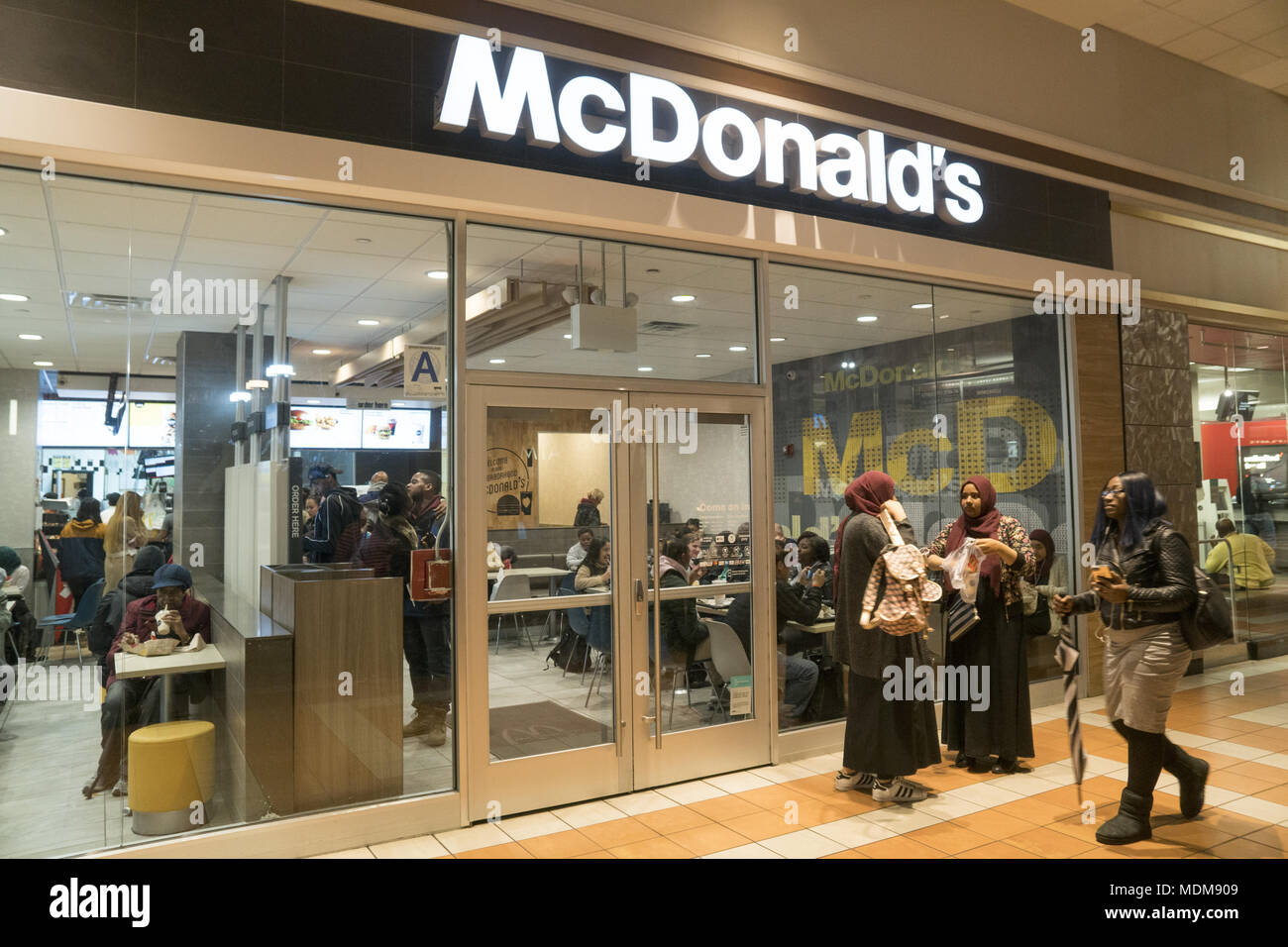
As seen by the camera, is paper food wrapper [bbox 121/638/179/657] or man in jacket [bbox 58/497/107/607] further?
paper food wrapper [bbox 121/638/179/657]

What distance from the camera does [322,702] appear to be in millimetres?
4051

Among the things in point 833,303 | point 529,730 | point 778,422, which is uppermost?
point 833,303

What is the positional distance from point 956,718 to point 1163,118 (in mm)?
5688

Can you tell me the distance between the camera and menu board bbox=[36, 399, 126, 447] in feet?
12.0

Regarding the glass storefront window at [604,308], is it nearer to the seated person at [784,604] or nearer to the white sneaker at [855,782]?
the seated person at [784,604]

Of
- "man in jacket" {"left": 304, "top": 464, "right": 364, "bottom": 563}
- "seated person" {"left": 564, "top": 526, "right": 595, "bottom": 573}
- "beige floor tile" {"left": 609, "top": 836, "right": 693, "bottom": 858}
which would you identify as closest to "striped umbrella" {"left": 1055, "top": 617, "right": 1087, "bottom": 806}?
"beige floor tile" {"left": 609, "top": 836, "right": 693, "bottom": 858}

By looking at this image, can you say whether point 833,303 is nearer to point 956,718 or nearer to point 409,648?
point 956,718

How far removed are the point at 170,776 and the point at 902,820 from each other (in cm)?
330

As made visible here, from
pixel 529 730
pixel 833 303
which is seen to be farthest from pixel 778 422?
pixel 529 730

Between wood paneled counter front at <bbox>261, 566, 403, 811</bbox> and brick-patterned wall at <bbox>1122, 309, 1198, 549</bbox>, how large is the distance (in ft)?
19.7

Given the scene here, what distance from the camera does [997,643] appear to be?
4992 millimetres

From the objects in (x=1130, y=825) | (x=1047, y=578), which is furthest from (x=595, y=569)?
(x=1047, y=578)

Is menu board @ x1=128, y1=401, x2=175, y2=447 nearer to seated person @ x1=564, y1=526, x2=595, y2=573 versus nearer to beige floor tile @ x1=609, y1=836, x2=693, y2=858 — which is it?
seated person @ x1=564, y1=526, x2=595, y2=573

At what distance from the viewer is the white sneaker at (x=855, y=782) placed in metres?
4.73
